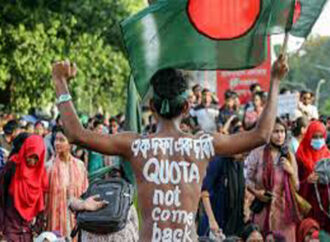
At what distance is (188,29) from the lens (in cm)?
728

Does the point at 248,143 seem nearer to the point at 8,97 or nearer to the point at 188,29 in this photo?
the point at 188,29

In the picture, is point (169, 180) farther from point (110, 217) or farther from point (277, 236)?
point (277, 236)

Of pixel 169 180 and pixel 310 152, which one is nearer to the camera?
pixel 169 180

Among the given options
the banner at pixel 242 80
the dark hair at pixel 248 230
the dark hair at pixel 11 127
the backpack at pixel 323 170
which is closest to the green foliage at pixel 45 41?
the banner at pixel 242 80

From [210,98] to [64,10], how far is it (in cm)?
1160

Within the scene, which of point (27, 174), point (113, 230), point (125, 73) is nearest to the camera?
point (113, 230)

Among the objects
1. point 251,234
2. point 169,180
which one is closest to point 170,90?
point 169,180

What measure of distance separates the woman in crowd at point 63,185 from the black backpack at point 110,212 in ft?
10.6

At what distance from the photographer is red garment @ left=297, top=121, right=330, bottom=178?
479 inches

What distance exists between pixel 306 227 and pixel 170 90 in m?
5.51

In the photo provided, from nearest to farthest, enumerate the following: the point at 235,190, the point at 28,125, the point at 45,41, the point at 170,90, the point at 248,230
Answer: the point at 170,90
the point at 248,230
the point at 235,190
the point at 28,125
the point at 45,41

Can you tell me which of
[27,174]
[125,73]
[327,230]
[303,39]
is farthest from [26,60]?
[303,39]

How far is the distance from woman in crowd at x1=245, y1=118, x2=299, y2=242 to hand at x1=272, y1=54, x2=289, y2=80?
5459mm

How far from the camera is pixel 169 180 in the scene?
6.49 meters
